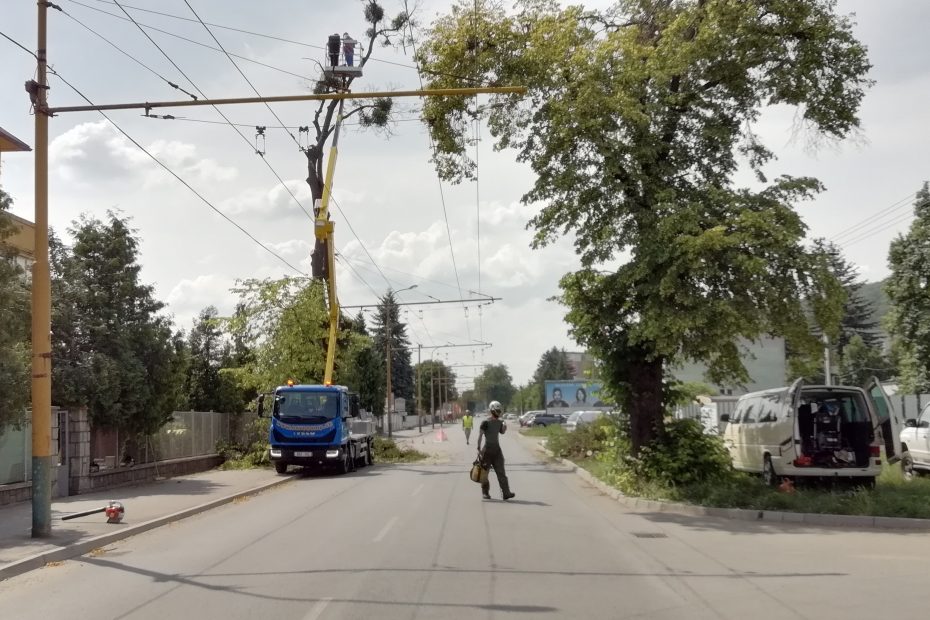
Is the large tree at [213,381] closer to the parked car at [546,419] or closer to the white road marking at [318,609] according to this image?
the white road marking at [318,609]

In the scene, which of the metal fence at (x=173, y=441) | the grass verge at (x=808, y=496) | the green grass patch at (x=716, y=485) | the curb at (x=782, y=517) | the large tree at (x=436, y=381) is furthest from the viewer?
the large tree at (x=436, y=381)

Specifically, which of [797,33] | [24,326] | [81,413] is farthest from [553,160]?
[81,413]

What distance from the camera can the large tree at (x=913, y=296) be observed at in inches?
1040

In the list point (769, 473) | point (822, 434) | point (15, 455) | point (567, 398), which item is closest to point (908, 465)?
point (822, 434)

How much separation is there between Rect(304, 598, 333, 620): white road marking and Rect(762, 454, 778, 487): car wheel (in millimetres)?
11665

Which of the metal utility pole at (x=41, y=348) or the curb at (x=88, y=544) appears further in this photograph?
the metal utility pole at (x=41, y=348)

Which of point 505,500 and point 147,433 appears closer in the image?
point 505,500

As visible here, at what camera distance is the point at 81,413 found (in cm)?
2003

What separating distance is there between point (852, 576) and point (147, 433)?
59.9 ft

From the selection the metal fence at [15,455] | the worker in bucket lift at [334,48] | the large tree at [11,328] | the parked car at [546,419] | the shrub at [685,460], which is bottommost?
the parked car at [546,419]

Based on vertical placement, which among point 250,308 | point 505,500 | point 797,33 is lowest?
point 505,500

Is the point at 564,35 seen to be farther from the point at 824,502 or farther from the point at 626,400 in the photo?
the point at 824,502

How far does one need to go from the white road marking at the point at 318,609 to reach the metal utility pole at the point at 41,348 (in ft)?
20.0

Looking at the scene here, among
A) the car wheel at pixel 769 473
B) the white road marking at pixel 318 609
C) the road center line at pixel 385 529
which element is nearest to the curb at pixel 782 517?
the car wheel at pixel 769 473
